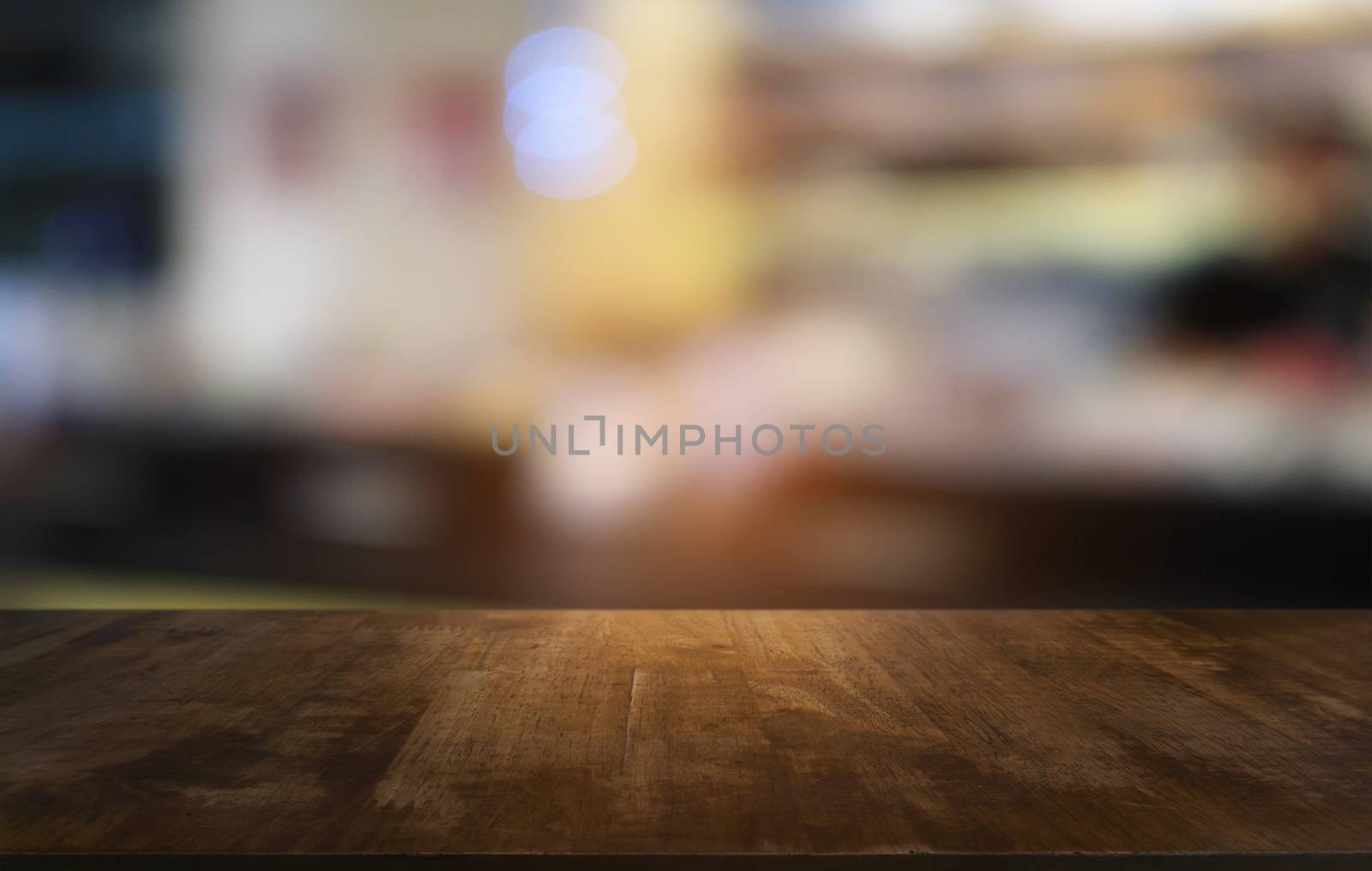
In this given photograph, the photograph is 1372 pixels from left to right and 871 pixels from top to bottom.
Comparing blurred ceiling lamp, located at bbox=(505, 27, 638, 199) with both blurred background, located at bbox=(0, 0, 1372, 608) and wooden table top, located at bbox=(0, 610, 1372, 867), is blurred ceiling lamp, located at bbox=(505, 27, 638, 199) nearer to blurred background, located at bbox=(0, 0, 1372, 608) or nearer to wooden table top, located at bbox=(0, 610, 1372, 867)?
blurred background, located at bbox=(0, 0, 1372, 608)

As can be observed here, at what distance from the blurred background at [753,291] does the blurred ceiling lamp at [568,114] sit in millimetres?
A: 35

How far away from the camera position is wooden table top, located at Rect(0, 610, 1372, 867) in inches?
54.5

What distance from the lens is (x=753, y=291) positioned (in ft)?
9.21

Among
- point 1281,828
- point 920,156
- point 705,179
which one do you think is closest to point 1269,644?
point 1281,828

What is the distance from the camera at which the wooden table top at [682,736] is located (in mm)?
1384

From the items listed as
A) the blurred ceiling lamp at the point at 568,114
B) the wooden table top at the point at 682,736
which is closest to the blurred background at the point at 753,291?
A: the blurred ceiling lamp at the point at 568,114

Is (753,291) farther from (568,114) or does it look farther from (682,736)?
(682,736)

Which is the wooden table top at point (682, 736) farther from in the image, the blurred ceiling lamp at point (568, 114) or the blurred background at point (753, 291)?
the blurred ceiling lamp at point (568, 114)

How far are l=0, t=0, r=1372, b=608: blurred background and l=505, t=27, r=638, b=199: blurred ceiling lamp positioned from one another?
0.12ft

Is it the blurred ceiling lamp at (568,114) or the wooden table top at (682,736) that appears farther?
the blurred ceiling lamp at (568,114)

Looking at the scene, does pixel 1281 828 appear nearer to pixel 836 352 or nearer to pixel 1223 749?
pixel 1223 749

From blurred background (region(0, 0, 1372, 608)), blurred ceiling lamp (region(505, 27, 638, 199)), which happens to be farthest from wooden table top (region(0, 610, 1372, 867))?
blurred ceiling lamp (region(505, 27, 638, 199))

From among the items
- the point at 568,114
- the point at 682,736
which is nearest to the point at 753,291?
the point at 568,114

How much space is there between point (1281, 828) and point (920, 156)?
1752 millimetres
